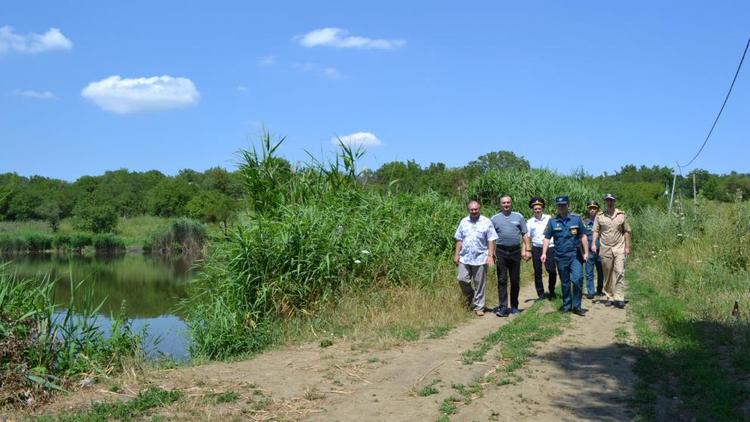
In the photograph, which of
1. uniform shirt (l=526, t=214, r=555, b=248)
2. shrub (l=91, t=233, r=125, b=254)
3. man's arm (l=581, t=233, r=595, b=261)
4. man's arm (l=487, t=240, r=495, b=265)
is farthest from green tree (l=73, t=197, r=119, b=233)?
man's arm (l=581, t=233, r=595, b=261)

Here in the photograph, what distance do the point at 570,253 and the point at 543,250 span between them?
2.45 feet

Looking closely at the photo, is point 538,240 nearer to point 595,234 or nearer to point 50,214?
point 595,234

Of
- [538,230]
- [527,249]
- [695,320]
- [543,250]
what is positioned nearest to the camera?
[695,320]

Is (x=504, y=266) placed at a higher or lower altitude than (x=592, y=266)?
higher

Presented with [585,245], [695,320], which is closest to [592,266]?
[585,245]

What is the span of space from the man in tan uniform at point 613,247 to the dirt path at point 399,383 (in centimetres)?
233

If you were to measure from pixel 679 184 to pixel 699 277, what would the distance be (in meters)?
31.6

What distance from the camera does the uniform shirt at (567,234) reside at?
380 inches

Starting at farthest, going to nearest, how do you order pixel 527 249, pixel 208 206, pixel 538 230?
pixel 208 206 < pixel 538 230 < pixel 527 249

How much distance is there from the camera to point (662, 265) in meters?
13.7

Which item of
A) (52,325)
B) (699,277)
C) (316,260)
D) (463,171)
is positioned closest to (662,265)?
(699,277)

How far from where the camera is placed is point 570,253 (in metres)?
9.62

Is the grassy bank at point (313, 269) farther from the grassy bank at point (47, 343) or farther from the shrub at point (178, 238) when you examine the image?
the shrub at point (178, 238)

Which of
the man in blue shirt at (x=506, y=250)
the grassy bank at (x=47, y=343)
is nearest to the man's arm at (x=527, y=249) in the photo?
the man in blue shirt at (x=506, y=250)
